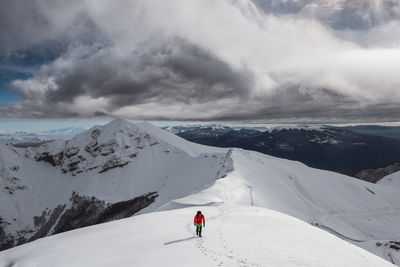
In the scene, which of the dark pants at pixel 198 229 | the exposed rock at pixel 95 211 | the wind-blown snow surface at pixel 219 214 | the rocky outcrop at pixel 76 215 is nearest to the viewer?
the wind-blown snow surface at pixel 219 214

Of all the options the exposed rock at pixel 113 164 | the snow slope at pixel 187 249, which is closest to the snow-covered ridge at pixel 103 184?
the exposed rock at pixel 113 164

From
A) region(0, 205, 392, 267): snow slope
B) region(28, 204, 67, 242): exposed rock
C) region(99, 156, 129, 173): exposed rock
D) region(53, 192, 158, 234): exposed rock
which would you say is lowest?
region(28, 204, 67, 242): exposed rock

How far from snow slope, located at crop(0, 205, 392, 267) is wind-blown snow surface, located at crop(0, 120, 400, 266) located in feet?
0.24

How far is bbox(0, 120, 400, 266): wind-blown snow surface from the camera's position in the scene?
13.3 metres

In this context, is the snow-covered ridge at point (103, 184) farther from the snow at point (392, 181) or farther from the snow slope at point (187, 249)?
the snow at point (392, 181)

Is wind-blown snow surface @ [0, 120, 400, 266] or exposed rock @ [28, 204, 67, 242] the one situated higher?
wind-blown snow surface @ [0, 120, 400, 266]

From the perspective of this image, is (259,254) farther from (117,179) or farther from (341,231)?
(117,179)

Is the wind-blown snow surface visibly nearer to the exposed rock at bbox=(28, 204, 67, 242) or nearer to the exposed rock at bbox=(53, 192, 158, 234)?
Result: the exposed rock at bbox=(53, 192, 158, 234)

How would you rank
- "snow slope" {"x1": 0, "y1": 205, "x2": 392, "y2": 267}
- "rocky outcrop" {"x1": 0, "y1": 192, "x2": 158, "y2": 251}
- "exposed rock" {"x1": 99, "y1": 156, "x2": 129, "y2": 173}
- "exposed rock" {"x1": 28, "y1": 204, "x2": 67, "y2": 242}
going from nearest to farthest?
"snow slope" {"x1": 0, "y1": 205, "x2": 392, "y2": 267} → "rocky outcrop" {"x1": 0, "y1": 192, "x2": 158, "y2": 251} → "exposed rock" {"x1": 28, "y1": 204, "x2": 67, "y2": 242} → "exposed rock" {"x1": 99, "y1": 156, "x2": 129, "y2": 173}

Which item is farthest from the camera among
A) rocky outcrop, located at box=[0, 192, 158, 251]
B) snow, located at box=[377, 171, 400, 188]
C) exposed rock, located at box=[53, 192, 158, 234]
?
snow, located at box=[377, 171, 400, 188]

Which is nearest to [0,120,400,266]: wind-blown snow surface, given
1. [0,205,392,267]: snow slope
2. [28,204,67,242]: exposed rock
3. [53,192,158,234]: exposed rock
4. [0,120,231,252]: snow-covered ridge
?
[0,205,392,267]: snow slope

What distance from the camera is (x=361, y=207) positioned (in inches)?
3371

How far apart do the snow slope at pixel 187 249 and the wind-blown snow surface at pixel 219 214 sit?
7 cm

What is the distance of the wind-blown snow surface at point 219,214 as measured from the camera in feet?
Result: 43.5
